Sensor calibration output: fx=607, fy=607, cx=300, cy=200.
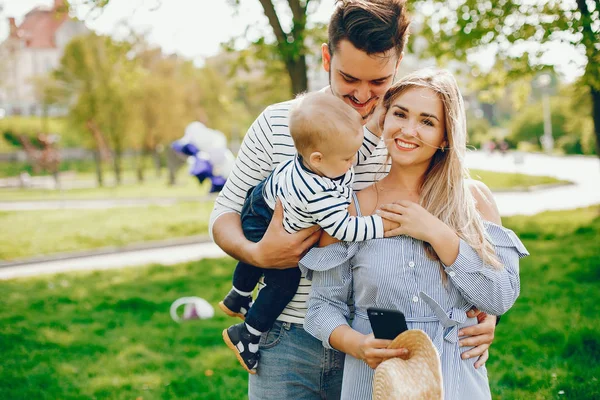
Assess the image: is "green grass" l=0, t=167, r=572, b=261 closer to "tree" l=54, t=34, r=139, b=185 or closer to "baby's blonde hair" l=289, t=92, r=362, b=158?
"baby's blonde hair" l=289, t=92, r=362, b=158

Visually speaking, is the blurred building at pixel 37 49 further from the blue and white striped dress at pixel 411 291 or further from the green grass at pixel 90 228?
→ the blue and white striped dress at pixel 411 291

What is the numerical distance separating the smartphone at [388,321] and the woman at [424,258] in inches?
3.0

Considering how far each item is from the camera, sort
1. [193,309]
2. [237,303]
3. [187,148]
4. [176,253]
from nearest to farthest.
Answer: [237,303], [193,309], [187,148], [176,253]

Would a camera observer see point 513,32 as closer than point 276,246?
No

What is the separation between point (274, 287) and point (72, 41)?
33009 mm

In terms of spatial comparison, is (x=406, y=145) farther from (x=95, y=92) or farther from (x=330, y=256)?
(x=95, y=92)

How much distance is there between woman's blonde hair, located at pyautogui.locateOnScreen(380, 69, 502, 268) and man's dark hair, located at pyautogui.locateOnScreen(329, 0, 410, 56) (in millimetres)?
153

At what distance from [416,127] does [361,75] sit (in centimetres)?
28

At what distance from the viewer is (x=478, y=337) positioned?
2084mm

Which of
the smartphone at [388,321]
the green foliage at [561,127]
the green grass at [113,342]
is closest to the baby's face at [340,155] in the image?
the smartphone at [388,321]

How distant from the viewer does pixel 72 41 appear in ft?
104

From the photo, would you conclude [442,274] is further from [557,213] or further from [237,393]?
[557,213]

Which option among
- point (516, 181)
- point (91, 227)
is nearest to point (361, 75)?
point (91, 227)

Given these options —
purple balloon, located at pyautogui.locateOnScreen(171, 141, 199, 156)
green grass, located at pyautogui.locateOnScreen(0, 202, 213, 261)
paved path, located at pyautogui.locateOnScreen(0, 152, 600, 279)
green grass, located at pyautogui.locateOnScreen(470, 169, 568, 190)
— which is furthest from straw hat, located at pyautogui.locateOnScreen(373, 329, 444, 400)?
green grass, located at pyautogui.locateOnScreen(470, 169, 568, 190)
